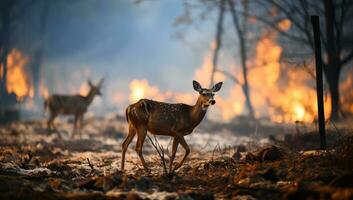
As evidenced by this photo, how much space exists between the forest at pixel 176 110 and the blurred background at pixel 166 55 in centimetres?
18

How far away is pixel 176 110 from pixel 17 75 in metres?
37.8

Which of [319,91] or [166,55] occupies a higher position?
[166,55]

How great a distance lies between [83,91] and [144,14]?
26989 millimetres

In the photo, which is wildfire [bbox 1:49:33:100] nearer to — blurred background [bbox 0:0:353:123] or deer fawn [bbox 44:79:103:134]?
blurred background [bbox 0:0:353:123]

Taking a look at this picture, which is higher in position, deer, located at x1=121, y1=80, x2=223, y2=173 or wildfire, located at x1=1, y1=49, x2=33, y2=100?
wildfire, located at x1=1, y1=49, x2=33, y2=100

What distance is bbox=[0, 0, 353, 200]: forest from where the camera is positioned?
28.9 feet

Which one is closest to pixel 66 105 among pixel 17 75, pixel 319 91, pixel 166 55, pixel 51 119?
pixel 51 119

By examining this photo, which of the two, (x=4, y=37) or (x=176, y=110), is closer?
(x=176, y=110)

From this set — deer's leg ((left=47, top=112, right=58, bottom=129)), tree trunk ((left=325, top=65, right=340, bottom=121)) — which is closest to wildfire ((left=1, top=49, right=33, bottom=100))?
deer's leg ((left=47, top=112, right=58, bottom=129))

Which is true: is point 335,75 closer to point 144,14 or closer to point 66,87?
point 66,87

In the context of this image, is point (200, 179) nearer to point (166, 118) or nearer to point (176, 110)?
point (166, 118)

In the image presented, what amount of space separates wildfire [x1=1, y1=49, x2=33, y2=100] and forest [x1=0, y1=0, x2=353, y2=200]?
0.19 meters

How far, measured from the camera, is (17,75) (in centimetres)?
4625

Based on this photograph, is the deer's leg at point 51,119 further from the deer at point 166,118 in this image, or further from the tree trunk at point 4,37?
the tree trunk at point 4,37
